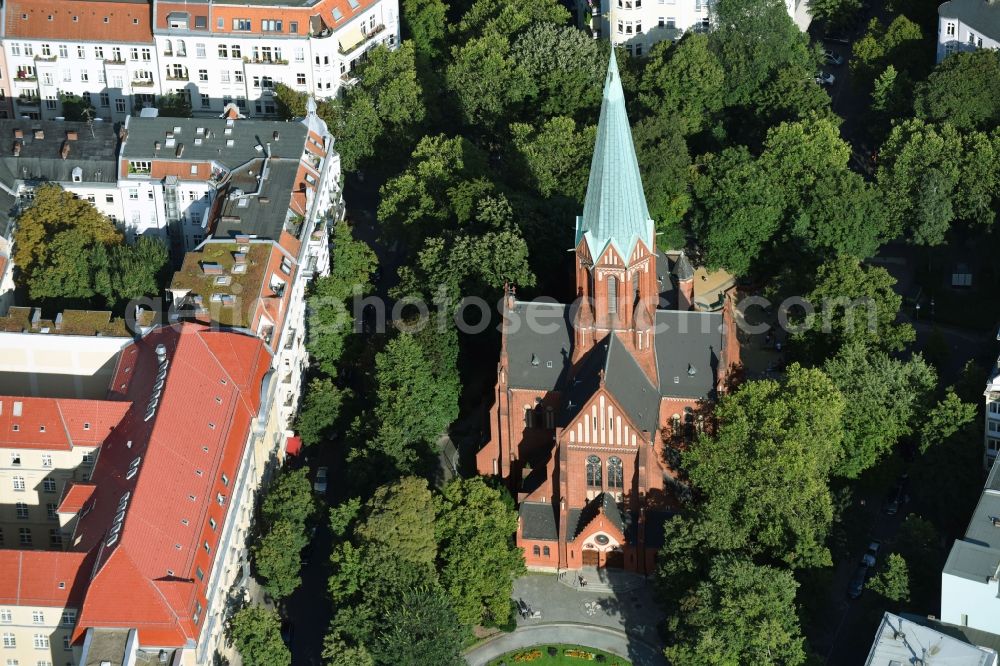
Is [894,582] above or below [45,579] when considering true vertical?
below

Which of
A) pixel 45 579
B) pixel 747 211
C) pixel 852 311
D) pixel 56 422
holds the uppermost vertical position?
pixel 747 211

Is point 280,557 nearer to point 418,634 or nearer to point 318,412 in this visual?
point 418,634

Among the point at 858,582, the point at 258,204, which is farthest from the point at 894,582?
the point at 258,204

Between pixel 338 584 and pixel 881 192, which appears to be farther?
pixel 881 192

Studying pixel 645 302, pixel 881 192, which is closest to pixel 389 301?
pixel 645 302

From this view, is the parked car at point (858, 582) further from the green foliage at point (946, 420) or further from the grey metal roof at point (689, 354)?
the grey metal roof at point (689, 354)

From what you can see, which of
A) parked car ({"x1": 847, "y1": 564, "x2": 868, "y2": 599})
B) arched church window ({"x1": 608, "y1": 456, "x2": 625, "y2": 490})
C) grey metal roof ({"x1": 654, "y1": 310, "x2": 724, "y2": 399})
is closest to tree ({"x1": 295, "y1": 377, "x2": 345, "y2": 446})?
arched church window ({"x1": 608, "y1": 456, "x2": 625, "y2": 490})

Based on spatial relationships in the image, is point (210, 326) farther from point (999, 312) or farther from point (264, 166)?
point (999, 312)
